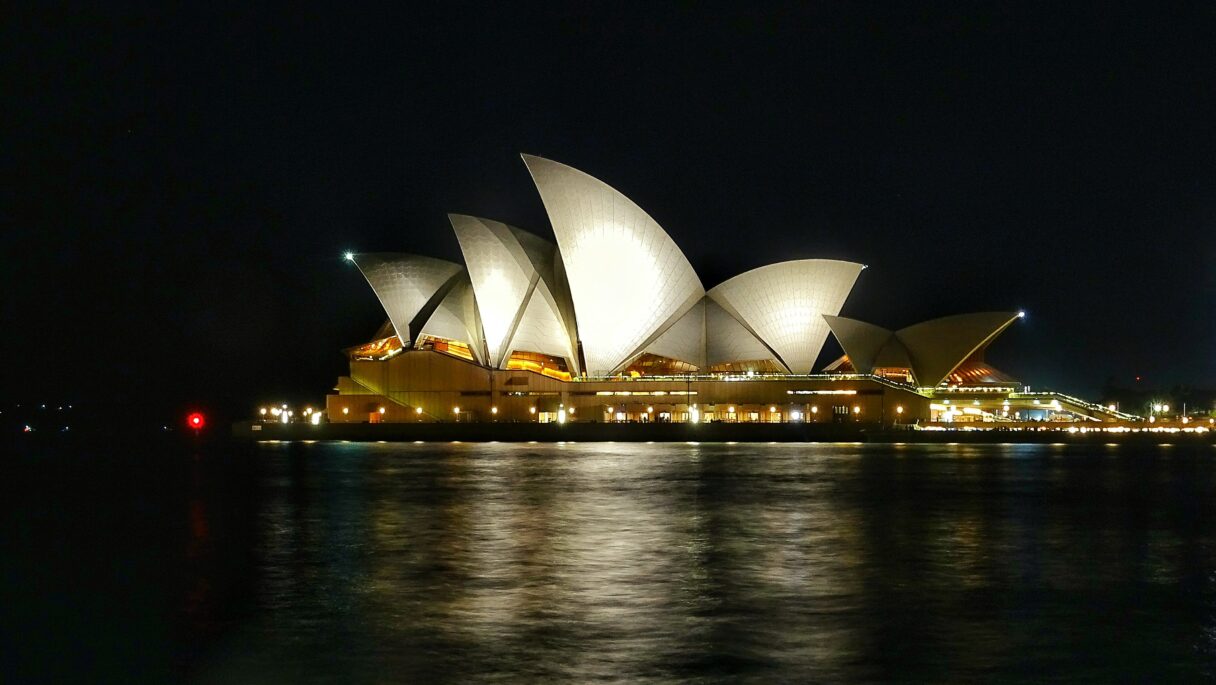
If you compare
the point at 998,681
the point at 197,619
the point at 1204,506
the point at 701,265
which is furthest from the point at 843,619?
the point at 701,265

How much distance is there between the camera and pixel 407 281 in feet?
227

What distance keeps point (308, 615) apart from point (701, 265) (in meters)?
66.0

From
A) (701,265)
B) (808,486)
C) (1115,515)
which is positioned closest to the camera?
(1115,515)

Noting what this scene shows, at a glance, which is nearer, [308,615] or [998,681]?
[998,681]

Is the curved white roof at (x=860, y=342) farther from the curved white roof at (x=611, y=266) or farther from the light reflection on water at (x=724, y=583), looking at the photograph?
the light reflection on water at (x=724, y=583)

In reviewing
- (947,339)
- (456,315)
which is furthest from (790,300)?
(456,315)

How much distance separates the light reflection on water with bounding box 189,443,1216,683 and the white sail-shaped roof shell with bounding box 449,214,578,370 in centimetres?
3325

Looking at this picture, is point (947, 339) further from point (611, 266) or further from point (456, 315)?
point (456, 315)

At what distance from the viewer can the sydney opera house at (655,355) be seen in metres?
66.1

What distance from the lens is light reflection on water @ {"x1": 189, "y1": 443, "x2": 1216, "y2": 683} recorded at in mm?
10773

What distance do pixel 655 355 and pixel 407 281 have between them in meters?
15.5

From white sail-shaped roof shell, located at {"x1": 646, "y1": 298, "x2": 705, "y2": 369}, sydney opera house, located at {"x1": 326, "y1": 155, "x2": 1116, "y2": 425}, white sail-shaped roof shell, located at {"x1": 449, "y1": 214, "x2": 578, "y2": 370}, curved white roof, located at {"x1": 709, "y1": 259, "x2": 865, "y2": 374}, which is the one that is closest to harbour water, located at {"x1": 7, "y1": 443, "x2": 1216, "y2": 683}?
white sail-shaped roof shell, located at {"x1": 449, "y1": 214, "x2": 578, "y2": 370}

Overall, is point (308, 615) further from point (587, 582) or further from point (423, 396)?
point (423, 396)

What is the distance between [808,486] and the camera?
30.4 m
